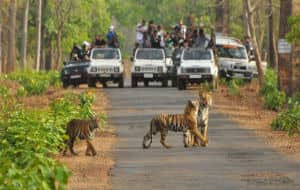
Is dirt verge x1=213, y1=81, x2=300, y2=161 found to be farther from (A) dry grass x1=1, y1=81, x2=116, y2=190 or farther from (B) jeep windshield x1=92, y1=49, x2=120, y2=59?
(B) jeep windshield x1=92, y1=49, x2=120, y2=59

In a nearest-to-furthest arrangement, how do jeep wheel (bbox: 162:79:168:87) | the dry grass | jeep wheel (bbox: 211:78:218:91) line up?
the dry grass → jeep wheel (bbox: 211:78:218:91) → jeep wheel (bbox: 162:79:168:87)

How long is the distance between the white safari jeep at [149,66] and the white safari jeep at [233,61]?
2.68 meters

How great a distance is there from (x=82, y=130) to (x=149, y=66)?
2814cm

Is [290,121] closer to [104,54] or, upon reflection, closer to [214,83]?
[214,83]

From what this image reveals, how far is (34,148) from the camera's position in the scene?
1641 cm

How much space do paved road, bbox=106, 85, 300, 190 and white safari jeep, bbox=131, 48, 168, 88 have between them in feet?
62.8

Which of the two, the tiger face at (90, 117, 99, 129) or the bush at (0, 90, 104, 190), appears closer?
the bush at (0, 90, 104, 190)

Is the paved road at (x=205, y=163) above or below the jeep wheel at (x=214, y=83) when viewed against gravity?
below

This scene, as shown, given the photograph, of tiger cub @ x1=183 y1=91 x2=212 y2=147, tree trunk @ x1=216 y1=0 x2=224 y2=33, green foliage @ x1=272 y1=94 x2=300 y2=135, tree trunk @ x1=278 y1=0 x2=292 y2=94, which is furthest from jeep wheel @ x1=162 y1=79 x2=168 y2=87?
tiger cub @ x1=183 y1=91 x2=212 y2=147

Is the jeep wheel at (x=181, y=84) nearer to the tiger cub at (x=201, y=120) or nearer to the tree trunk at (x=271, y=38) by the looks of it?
the tree trunk at (x=271, y=38)

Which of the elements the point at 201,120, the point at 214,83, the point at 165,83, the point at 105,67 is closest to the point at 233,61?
the point at 165,83

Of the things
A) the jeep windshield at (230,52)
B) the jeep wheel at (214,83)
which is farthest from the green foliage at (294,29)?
the jeep windshield at (230,52)

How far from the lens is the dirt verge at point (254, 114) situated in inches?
916

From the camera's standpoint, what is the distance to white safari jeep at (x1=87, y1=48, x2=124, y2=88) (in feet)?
159
